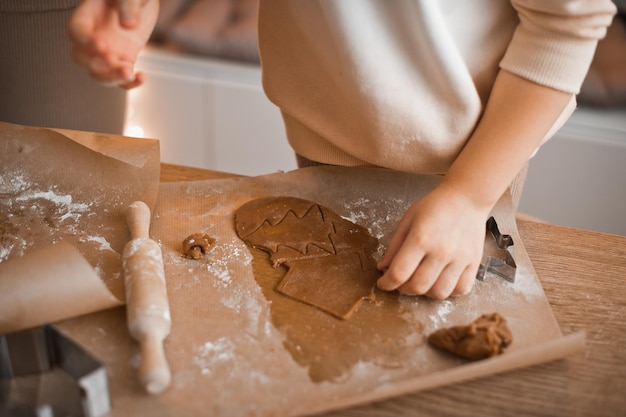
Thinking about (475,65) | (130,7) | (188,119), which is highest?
(130,7)

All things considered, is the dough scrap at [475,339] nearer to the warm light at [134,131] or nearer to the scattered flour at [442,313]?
the scattered flour at [442,313]

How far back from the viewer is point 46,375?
2.05ft

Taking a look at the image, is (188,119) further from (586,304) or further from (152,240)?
(586,304)

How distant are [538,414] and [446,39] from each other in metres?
0.48

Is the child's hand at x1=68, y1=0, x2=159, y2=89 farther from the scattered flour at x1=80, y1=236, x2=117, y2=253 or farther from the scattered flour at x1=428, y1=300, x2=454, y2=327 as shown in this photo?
the scattered flour at x1=428, y1=300, x2=454, y2=327

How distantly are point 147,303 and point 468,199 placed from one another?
423 millimetres

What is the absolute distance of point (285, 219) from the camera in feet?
2.98

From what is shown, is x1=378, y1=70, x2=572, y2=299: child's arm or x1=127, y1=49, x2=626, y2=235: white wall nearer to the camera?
x1=378, y1=70, x2=572, y2=299: child's arm

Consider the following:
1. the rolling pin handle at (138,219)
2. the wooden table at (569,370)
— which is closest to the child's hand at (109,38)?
the rolling pin handle at (138,219)

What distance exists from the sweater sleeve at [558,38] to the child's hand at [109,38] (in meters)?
0.49

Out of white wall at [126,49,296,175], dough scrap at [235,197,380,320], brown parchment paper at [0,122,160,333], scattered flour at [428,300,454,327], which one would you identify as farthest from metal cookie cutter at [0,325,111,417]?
white wall at [126,49,296,175]

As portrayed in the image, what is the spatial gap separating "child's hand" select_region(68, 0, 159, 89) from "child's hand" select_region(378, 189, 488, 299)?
378mm

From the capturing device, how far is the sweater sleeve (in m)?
0.76

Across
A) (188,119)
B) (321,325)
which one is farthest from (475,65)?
(188,119)
